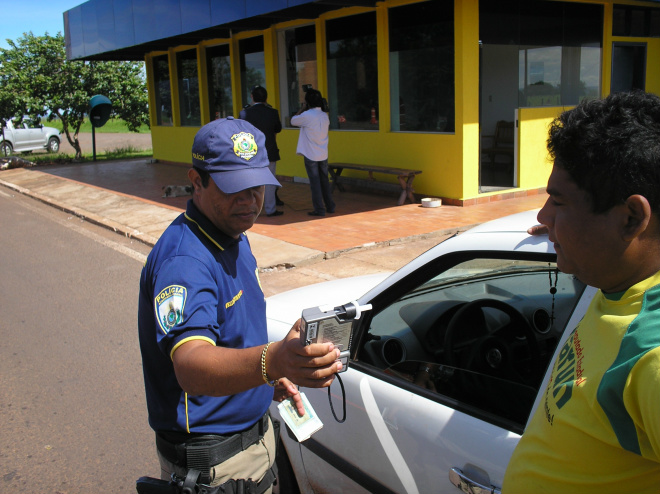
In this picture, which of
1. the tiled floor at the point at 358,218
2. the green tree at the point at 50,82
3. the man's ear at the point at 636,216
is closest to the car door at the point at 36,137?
the green tree at the point at 50,82

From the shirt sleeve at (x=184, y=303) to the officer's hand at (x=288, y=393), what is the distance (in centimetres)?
40

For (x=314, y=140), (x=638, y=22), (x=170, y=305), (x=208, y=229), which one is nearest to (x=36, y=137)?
(x=314, y=140)

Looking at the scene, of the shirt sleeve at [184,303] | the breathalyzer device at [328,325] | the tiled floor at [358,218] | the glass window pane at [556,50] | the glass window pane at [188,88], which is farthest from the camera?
the glass window pane at [188,88]

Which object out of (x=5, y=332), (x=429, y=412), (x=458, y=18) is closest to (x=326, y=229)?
(x=458, y=18)

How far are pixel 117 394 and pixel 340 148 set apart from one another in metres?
9.15

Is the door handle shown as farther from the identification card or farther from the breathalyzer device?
the breathalyzer device

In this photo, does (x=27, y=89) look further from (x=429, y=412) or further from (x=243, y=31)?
(x=429, y=412)

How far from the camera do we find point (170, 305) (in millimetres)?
1714

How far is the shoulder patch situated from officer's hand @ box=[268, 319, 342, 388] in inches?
12.9

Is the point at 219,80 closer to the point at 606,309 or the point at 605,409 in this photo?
the point at 606,309

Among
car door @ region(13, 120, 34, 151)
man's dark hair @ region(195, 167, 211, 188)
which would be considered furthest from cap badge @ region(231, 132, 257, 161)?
car door @ region(13, 120, 34, 151)

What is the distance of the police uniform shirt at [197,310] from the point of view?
174cm

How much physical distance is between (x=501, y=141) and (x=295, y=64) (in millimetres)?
4712

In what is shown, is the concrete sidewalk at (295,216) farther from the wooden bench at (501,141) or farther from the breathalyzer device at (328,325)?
the breathalyzer device at (328,325)
